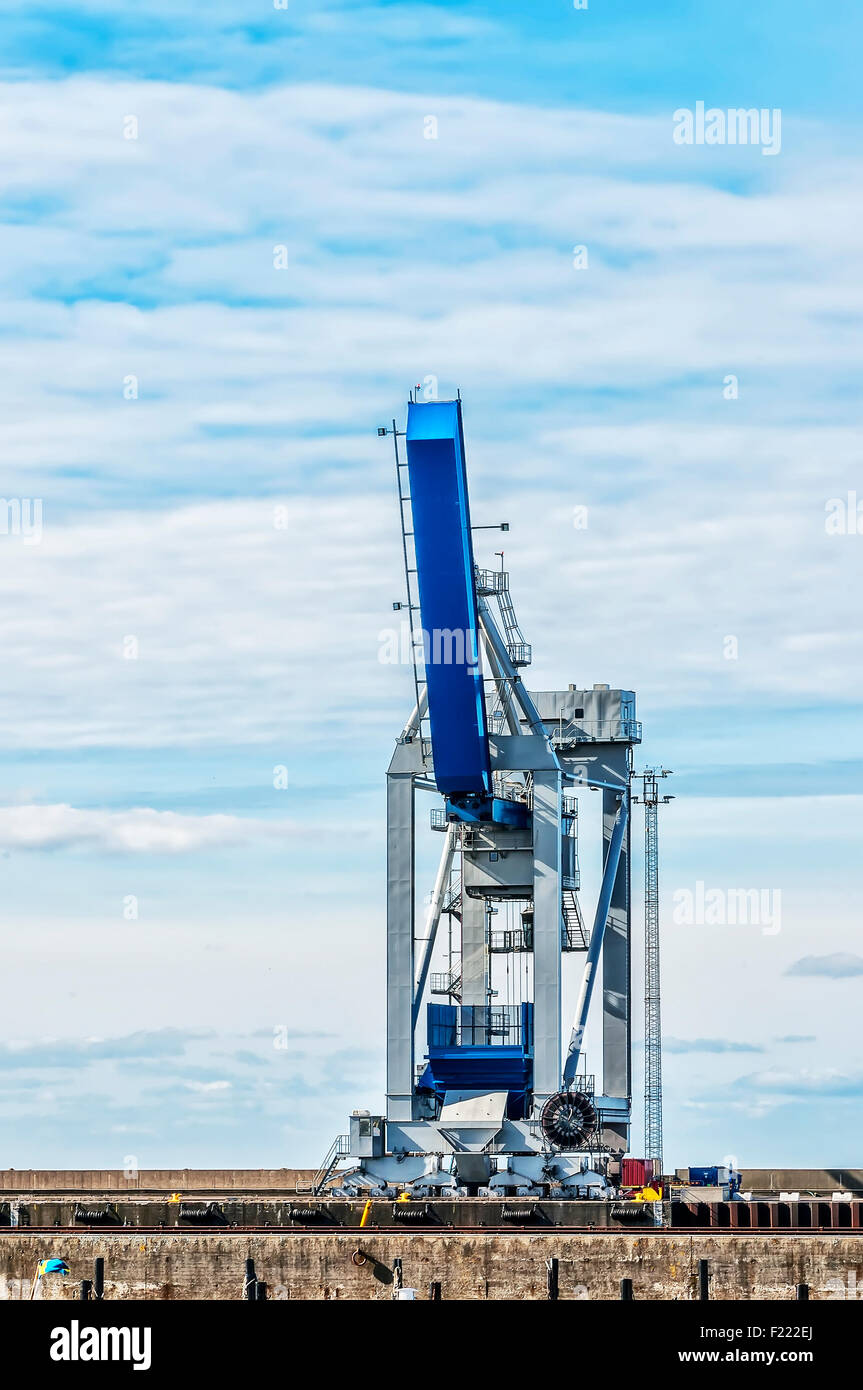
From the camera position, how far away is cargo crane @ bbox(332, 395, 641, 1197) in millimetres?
59719

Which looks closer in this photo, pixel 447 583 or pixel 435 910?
pixel 447 583

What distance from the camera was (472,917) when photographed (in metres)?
72.4

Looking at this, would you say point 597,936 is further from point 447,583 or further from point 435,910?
point 447,583

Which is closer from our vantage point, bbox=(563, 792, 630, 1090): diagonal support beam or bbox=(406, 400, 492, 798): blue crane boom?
bbox=(406, 400, 492, 798): blue crane boom

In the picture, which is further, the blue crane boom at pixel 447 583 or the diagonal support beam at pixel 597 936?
the diagonal support beam at pixel 597 936

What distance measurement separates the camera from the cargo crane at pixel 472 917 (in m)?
59.7

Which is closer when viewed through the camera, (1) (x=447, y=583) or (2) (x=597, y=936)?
(1) (x=447, y=583)

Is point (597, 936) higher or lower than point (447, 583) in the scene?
lower

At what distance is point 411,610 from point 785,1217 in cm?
2029

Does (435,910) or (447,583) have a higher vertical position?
(447,583)
